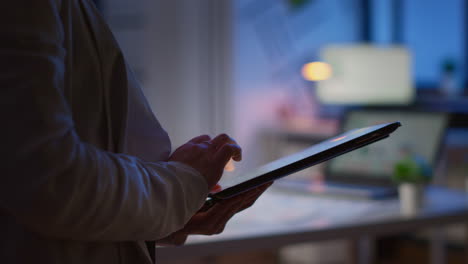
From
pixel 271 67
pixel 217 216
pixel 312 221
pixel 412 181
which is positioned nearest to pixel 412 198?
pixel 412 181

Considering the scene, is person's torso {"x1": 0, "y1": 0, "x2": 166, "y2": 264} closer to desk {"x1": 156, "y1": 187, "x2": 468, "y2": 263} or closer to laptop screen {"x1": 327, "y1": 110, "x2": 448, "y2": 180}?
desk {"x1": 156, "y1": 187, "x2": 468, "y2": 263}

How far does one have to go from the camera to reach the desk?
1561 millimetres

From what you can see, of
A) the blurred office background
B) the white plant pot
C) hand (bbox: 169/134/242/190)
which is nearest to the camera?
hand (bbox: 169/134/242/190)

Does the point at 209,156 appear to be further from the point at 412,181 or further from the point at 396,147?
the point at 396,147

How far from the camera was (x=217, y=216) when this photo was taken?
2.62 feet

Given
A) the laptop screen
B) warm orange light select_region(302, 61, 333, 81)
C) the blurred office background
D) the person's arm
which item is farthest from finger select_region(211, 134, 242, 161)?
warm orange light select_region(302, 61, 333, 81)

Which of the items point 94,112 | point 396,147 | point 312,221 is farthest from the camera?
point 396,147

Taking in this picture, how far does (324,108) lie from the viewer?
5648mm

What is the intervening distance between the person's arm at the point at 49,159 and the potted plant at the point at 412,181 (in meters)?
1.42

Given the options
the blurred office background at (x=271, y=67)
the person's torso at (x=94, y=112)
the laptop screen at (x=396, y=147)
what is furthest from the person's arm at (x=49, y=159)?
the blurred office background at (x=271, y=67)

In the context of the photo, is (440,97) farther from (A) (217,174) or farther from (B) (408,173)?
(A) (217,174)

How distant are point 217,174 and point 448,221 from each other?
1.39 metres

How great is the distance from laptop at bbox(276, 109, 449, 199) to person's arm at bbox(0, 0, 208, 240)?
1563 mm

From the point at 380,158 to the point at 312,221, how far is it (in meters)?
0.61
